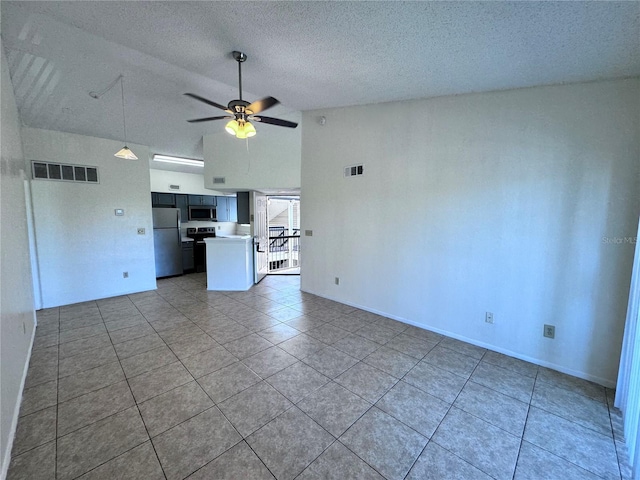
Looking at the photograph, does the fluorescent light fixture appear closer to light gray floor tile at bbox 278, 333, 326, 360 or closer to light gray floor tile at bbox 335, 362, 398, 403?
light gray floor tile at bbox 278, 333, 326, 360

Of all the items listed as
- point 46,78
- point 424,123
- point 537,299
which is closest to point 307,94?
point 424,123

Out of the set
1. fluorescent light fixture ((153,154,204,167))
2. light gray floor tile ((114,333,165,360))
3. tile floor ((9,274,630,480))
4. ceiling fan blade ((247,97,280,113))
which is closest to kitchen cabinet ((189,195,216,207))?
fluorescent light fixture ((153,154,204,167))

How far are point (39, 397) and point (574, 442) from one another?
3999 mm

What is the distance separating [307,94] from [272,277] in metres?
4.01

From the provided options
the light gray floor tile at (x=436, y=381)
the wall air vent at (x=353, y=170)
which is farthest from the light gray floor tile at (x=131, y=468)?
the wall air vent at (x=353, y=170)

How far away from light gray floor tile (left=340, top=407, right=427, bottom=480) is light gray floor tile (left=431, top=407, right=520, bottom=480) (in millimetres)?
183

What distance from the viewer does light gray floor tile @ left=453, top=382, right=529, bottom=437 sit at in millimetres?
1821

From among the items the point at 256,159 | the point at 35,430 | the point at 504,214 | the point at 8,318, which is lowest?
the point at 35,430

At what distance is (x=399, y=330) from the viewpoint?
3268mm

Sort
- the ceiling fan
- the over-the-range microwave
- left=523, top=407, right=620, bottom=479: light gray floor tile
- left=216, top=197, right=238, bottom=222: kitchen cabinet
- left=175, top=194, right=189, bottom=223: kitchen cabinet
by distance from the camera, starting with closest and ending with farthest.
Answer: left=523, top=407, right=620, bottom=479: light gray floor tile → the ceiling fan → left=175, top=194, right=189, bottom=223: kitchen cabinet → the over-the-range microwave → left=216, top=197, right=238, bottom=222: kitchen cabinet

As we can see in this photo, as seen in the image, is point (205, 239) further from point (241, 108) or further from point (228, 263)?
point (241, 108)

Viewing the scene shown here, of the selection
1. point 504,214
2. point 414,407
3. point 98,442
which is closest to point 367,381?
point 414,407

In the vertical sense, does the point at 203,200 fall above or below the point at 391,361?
above

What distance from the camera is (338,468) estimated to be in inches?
58.0
